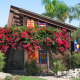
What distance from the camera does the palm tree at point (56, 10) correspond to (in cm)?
2727

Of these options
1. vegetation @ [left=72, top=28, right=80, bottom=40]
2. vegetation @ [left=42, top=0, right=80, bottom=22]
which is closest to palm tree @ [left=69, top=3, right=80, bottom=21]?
vegetation @ [left=42, top=0, right=80, bottom=22]

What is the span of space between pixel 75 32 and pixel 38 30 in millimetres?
2798

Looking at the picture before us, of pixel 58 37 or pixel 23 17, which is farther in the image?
pixel 23 17

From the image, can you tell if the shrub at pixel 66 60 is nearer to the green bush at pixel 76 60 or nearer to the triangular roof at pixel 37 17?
the green bush at pixel 76 60

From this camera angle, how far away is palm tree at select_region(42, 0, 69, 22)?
27.3m

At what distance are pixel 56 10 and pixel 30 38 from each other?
733 inches

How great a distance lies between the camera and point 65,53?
11953 millimetres

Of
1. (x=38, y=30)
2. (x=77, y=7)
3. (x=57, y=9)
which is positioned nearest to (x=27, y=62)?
(x=38, y=30)

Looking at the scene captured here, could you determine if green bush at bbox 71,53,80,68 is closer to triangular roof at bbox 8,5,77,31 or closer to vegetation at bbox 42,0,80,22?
triangular roof at bbox 8,5,77,31

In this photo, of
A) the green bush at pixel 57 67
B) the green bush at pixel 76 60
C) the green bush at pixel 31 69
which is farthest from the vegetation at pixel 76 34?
the green bush at pixel 31 69

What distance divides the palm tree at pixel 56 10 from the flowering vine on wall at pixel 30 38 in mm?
17093

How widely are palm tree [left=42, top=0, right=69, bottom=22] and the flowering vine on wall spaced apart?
17.1 m

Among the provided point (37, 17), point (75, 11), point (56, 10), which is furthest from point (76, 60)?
point (56, 10)

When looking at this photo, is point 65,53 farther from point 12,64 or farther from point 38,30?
point 12,64
